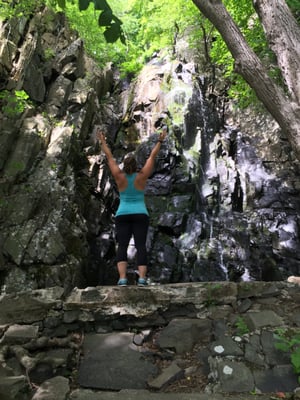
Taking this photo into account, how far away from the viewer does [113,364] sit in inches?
130

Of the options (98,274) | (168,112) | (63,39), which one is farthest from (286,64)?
(63,39)

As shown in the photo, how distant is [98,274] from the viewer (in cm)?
1012

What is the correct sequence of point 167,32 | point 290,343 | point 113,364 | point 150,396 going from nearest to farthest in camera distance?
point 150,396 < point 290,343 < point 113,364 < point 167,32

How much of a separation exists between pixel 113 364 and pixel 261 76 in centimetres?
311

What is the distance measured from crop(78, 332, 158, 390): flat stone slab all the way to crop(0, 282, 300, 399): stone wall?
0.02 meters

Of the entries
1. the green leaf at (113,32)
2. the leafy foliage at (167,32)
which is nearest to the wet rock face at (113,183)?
the leafy foliage at (167,32)

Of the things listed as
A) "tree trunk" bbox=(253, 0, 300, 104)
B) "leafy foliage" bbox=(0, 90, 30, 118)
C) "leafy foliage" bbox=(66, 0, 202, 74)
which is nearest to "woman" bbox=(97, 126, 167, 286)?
"tree trunk" bbox=(253, 0, 300, 104)

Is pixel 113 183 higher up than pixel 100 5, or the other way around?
pixel 113 183

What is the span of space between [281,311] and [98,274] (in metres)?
6.99

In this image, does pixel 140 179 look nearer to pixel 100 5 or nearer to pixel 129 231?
pixel 129 231

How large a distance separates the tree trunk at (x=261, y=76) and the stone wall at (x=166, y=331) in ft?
5.47

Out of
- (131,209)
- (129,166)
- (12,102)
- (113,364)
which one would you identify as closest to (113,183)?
(12,102)

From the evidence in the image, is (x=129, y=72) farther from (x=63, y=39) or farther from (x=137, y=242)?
(x=137, y=242)

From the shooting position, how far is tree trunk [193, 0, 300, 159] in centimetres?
341
